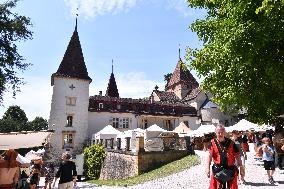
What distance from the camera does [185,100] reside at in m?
51.7

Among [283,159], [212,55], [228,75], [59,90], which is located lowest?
[283,159]

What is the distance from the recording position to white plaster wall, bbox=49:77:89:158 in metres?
38.3

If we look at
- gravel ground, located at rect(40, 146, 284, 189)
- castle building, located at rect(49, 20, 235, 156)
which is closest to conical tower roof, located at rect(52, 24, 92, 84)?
castle building, located at rect(49, 20, 235, 156)

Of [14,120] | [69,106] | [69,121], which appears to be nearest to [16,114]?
[14,120]

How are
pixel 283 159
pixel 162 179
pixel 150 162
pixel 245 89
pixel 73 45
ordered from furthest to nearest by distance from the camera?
pixel 73 45 < pixel 150 162 < pixel 162 179 < pixel 283 159 < pixel 245 89

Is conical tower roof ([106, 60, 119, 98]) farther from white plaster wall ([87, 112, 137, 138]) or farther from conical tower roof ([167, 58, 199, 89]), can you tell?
white plaster wall ([87, 112, 137, 138])

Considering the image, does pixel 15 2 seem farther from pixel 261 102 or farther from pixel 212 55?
pixel 261 102

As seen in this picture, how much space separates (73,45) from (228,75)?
34.0 m

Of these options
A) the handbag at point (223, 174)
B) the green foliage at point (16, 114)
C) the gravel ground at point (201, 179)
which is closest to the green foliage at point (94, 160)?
the gravel ground at point (201, 179)

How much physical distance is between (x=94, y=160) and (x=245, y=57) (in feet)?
67.7

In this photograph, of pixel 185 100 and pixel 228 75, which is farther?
pixel 185 100

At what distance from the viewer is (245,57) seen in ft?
36.4

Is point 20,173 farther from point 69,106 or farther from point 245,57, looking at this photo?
point 69,106

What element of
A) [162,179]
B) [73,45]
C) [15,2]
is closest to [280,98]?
[162,179]
